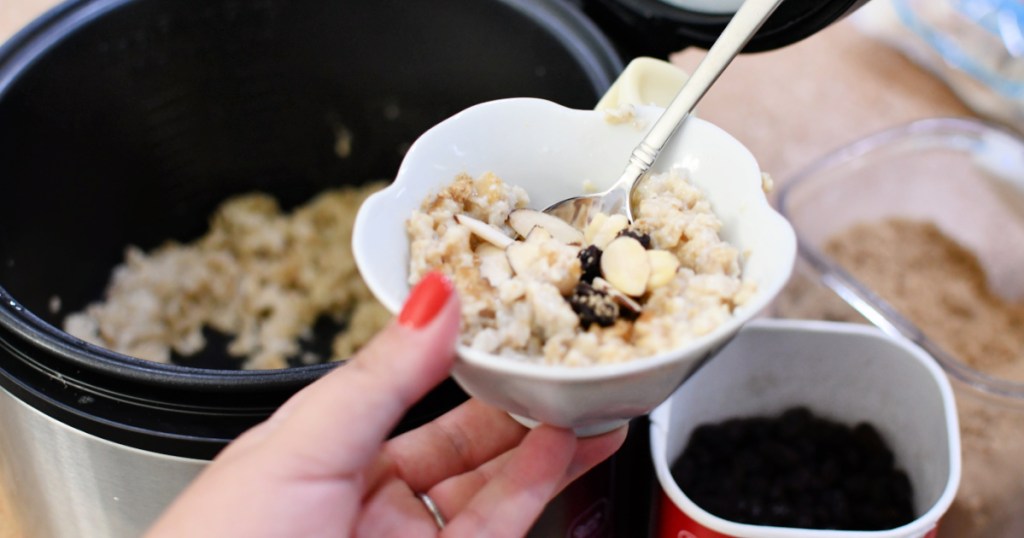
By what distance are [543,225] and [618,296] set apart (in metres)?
0.08

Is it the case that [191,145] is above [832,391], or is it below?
above

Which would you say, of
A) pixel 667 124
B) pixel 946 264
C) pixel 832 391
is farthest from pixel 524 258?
pixel 946 264

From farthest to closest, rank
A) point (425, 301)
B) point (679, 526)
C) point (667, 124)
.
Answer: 1. point (679, 526)
2. point (667, 124)
3. point (425, 301)

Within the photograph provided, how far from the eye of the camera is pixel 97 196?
88cm

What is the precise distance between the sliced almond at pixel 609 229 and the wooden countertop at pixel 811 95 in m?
0.66

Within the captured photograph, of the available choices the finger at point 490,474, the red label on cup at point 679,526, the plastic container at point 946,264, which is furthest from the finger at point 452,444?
the plastic container at point 946,264

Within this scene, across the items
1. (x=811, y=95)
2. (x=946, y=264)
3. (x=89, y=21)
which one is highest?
(x=89, y=21)

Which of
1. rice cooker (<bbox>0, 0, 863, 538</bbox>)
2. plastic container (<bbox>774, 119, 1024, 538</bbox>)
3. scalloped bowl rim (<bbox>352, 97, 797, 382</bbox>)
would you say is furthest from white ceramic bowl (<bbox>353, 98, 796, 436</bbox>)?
plastic container (<bbox>774, 119, 1024, 538</bbox>)

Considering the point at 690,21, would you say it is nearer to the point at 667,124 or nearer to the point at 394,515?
the point at 667,124

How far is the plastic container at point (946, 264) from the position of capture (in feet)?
2.72

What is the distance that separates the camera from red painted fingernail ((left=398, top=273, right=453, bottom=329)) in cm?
40

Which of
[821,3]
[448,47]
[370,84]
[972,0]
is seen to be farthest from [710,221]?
[972,0]

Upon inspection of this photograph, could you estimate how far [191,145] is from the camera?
0.95 meters

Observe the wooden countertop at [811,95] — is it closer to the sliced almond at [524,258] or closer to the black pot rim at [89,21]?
the black pot rim at [89,21]
